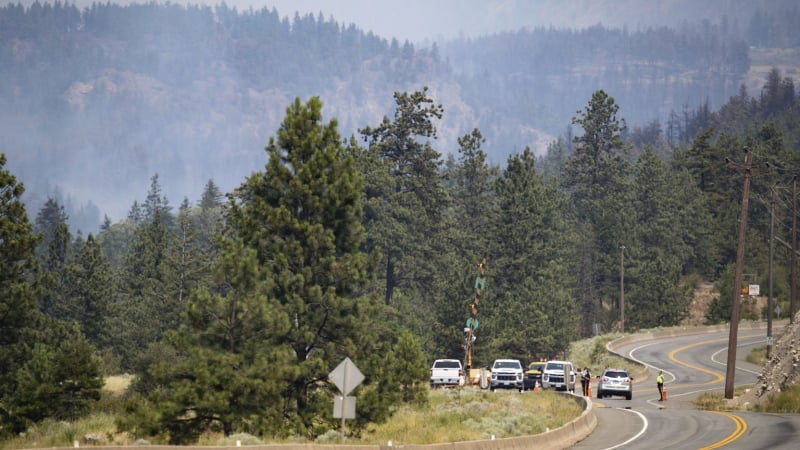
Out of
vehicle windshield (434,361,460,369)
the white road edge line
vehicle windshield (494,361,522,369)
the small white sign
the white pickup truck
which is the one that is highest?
the small white sign

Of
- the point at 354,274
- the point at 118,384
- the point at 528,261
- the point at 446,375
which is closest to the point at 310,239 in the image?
the point at 354,274

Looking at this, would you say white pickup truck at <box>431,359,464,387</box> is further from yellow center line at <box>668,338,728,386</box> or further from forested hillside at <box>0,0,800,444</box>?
yellow center line at <box>668,338,728,386</box>

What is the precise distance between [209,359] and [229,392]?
1.18 meters

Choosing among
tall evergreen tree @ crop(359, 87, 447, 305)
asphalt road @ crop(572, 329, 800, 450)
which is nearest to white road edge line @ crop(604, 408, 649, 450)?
asphalt road @ crop(572, 329, 800, 450)

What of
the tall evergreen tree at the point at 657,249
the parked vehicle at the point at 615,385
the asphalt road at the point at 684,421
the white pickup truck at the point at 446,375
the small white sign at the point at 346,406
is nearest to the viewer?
the small white sign at the point at 346,406

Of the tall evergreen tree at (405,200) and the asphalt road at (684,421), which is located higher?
the tall evergreen tree at (405,200)

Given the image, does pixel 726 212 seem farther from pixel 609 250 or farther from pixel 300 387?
pixel 300 387

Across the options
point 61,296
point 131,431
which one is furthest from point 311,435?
point 61,296

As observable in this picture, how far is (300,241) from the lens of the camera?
36.1 metres

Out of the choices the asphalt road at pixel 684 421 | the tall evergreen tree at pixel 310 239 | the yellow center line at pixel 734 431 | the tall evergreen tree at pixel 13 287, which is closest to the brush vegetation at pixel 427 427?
the asphalt road at pixel 684 421

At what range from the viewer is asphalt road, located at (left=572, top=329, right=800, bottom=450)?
31750mm

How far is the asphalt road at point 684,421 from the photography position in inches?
1250

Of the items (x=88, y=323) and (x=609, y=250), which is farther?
(x=609, y=250)

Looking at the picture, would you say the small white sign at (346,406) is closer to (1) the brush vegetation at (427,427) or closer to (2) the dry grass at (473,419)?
(1) the brush vegetation at (427,427)
